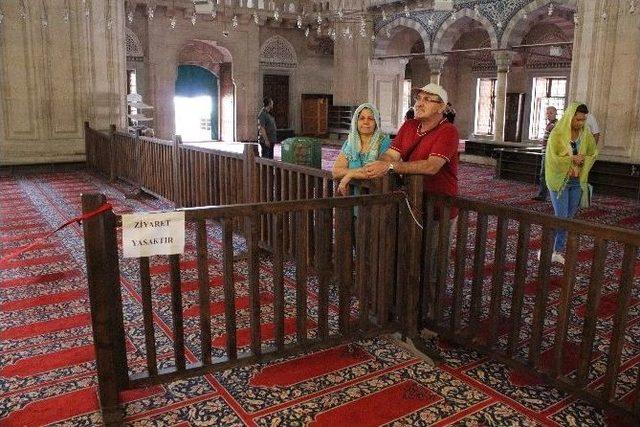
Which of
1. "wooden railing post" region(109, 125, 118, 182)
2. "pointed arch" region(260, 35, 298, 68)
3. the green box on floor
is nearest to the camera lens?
the green box on floor

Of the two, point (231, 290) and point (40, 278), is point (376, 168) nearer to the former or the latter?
point (231, 290)

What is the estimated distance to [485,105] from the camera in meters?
17.4

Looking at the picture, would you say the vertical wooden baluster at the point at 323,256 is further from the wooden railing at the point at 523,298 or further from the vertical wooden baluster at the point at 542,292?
the vertical wooden baluster at the point at 542,292

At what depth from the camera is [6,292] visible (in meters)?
3.51

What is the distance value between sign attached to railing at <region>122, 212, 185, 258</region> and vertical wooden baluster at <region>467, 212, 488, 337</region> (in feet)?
4.10

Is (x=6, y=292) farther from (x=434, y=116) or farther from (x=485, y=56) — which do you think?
(x=485, y=56)

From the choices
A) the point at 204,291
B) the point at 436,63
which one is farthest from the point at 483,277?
the point at 436,63

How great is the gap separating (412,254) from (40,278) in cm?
269

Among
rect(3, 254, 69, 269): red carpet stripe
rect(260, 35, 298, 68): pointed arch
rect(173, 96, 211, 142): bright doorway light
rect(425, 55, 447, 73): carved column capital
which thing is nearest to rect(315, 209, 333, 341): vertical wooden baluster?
rect(3, 254, 69, 269): red carpet stripe

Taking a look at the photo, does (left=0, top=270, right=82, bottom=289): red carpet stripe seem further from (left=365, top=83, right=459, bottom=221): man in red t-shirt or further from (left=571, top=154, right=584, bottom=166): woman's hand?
(left=571, top=154, right=584, bottom=166): woman's hand

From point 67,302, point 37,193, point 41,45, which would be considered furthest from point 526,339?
point 41,45

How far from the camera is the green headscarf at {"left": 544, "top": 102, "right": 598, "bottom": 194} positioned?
13.1ft

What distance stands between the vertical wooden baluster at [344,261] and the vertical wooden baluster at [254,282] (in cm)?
40

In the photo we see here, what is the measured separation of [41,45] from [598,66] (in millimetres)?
9140
